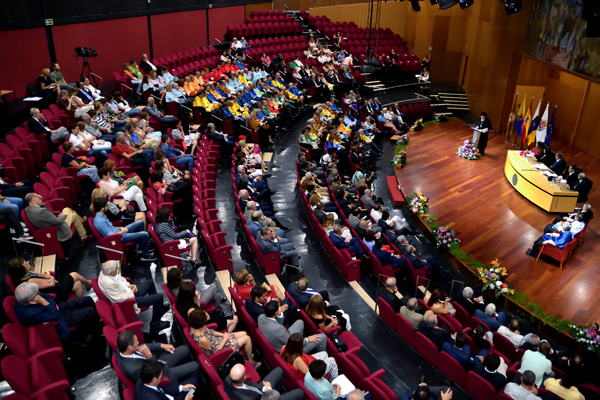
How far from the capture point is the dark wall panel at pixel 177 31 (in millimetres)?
11305

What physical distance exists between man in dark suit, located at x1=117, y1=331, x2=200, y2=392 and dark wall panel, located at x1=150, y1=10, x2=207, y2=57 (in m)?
9.51

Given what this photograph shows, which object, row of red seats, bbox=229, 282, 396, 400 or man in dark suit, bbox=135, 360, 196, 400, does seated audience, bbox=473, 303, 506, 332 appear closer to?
row of red seats, bbox=229, 282, 396, 400

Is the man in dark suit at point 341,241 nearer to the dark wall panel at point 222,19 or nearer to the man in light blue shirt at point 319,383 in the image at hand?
the man in light blue shirt at point 319,383

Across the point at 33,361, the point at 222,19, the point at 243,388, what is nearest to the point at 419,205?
the point at 243,388

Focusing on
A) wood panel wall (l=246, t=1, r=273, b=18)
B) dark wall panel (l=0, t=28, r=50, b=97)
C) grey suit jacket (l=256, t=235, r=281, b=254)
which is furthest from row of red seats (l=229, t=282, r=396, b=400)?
wood panel wall (l=246, t=1, r=273, b=18)

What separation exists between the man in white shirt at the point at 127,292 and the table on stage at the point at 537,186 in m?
6.43

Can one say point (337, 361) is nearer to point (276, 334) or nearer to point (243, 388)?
point (276, 334)

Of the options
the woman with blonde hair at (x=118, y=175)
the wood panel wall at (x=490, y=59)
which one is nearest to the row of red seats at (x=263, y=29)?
the wood panel wall at (x=490, y=59)

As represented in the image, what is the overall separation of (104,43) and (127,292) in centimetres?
748

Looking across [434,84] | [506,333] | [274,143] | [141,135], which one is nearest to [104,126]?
[141,135]

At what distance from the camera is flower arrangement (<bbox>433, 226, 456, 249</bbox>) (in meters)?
6.68

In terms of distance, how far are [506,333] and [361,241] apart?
196 cm

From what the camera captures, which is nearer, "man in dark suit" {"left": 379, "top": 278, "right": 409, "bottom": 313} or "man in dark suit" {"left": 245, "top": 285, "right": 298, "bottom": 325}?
"man in dark suit" {"left": 245, "top": 285, "right": 298, "bottom": 325}

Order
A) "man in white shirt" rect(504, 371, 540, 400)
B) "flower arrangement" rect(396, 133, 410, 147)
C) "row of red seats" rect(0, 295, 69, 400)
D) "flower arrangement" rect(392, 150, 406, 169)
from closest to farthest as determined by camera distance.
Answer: "row of red seats" rect(0, 295, 69, 400)
"man in white shirt" rect(504, 371, 540, 400)
"flower arrangement" rect(392, 150, 406, 169)
"flower arrangement" rect(396, 133, 410, 147)
